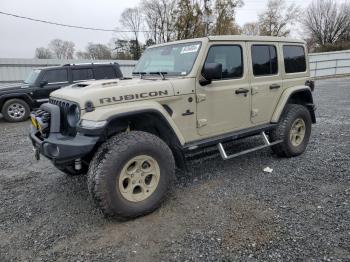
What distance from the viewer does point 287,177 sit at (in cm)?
452

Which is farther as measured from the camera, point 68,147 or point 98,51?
point 98,51

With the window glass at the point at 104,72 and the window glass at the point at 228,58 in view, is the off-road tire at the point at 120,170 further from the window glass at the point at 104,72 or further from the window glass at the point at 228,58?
the window glass at the point at 104,72

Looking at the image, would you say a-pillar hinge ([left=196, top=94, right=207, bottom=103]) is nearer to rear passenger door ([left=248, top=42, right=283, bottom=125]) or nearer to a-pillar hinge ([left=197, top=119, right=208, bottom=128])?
a-pillar hinge ([left=197, top=119, right=208, bottom=128])

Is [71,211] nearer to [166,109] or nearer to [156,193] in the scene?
[156,193]

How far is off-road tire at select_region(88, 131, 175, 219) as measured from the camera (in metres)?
3.22

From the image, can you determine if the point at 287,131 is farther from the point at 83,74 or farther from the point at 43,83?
the point at 43,83

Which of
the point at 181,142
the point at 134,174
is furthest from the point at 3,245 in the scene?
the point at 181,142

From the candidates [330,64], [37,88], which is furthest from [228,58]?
[330,64]

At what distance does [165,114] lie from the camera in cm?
365

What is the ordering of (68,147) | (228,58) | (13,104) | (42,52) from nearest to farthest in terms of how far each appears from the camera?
(68,147), (228,58), (13,104), (42,52)

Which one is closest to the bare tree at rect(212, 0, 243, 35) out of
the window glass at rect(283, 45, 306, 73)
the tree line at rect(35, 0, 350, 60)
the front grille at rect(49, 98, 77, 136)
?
the tree line at rect(35, 0, 350, 60)

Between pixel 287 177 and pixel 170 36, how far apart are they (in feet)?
102

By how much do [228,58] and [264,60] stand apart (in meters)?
0.80

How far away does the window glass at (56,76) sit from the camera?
34.0ft
